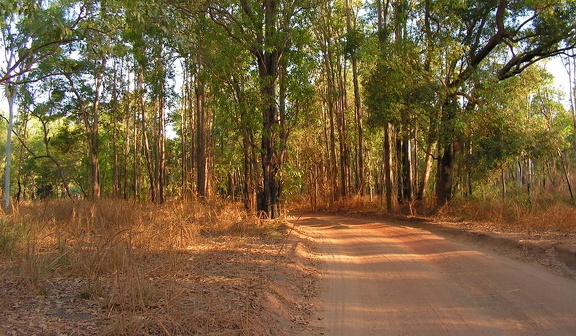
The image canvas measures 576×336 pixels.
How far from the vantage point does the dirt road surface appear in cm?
534

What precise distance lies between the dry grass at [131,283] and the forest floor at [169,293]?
0.01 metres

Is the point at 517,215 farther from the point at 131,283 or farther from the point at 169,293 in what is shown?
the point at 131,283

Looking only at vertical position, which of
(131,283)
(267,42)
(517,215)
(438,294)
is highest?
(267,42)

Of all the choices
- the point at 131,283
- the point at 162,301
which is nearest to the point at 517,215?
the point at 162,301

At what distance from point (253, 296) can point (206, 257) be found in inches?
106

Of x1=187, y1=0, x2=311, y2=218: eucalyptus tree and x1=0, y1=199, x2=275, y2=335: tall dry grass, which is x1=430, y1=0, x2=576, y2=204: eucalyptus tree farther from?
x1=0, y1=199, x2=275, y2=335: tall dry grass

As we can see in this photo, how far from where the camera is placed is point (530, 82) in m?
18.3

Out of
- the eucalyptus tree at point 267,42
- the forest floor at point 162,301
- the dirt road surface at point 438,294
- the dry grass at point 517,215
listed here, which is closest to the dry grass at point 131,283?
the forest floor at point 162,301

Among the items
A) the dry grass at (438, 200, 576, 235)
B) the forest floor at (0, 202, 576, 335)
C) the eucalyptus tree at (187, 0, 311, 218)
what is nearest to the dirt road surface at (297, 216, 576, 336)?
the forest floor at (0, 202, 576, 335)

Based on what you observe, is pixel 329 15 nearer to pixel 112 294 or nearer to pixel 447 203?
pixel 447 203

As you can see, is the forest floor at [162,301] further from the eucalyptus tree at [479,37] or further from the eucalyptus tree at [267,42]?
the eucalyptus tree at [479,37]

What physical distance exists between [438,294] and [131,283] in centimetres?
459

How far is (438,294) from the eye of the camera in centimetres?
665

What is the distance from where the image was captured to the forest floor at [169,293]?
14.5 ft
